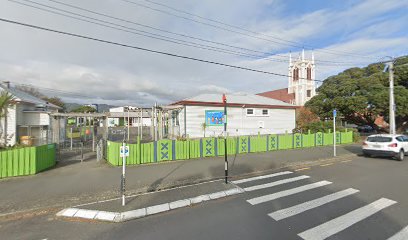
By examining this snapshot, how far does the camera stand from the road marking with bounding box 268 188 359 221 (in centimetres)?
509

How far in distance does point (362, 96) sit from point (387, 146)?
14.4m

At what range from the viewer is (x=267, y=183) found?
25.6ft

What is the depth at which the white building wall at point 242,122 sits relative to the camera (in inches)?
805

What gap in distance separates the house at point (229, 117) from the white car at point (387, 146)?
1135 cm

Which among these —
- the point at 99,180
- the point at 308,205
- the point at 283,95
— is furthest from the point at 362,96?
the point at 283,95

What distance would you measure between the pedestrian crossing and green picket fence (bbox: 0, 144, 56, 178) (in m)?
8.24

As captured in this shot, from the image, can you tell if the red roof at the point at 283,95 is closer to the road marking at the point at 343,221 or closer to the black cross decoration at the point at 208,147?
the black cross decoration at the point at 208,147

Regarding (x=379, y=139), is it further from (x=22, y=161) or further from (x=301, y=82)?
(x=301, y=82)

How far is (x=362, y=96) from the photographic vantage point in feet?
79.3

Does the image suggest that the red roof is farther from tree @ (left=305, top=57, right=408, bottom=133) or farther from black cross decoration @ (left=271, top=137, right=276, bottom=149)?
black cross decoration @ (left=271, top=137, right=276, bottom=149)

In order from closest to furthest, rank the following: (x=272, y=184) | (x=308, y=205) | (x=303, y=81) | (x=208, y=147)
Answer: (x=308, y=205), (x=272, y=184), (x=208, y=147), (x=303, y=81)

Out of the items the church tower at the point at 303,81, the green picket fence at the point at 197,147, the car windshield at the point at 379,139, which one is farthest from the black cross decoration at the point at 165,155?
the church tower at the point at 303,81

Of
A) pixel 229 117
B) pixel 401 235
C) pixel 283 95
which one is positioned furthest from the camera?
pixel 283 95

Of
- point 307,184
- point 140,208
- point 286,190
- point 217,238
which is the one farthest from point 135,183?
point 307,184
